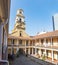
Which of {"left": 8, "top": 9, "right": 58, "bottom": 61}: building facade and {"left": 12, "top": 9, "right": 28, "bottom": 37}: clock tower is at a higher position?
{"left": 12, "top": 9, "right": 28, "bottom": 37}: clock tower

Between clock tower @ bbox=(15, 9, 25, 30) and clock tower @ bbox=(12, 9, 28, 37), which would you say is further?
clock tower @ bbox=(15, 9, 25, 30)

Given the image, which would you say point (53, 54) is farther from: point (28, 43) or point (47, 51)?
point (28, 43)

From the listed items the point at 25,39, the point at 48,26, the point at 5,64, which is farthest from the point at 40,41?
the point at 5,64

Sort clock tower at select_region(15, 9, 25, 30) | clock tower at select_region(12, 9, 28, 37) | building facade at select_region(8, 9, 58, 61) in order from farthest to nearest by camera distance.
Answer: clock tower at select_region(15, 9, 25, 30), clock tower at select_region(12, 9, 28, 37), building facade at select_region(8, 9, 58, 61)

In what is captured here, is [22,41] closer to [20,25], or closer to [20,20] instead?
[20,25]

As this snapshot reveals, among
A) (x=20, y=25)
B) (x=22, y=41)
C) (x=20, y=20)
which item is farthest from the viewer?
(x=20, y=20)

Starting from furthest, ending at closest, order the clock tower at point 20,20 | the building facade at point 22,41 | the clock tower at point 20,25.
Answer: the clock tower at point 20,20
the clock tower at point 20,25
the building facade at point 22,41

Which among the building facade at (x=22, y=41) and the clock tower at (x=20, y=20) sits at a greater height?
the clock tower at (x=20, y=20)

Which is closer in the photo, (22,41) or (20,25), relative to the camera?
(22,41)

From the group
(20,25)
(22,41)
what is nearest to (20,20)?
(20,25)

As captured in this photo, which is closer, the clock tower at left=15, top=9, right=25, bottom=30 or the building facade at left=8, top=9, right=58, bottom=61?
the building facade at left=8, top=9, right=58, bottom=61

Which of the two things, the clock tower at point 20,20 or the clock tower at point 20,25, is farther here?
the clock tower at point 20,20

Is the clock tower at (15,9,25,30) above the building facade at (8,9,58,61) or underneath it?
above

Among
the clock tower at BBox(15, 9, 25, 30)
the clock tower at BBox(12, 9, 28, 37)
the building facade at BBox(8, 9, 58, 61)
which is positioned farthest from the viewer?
the clock tower at BBox(15, 9, 25, 30)
